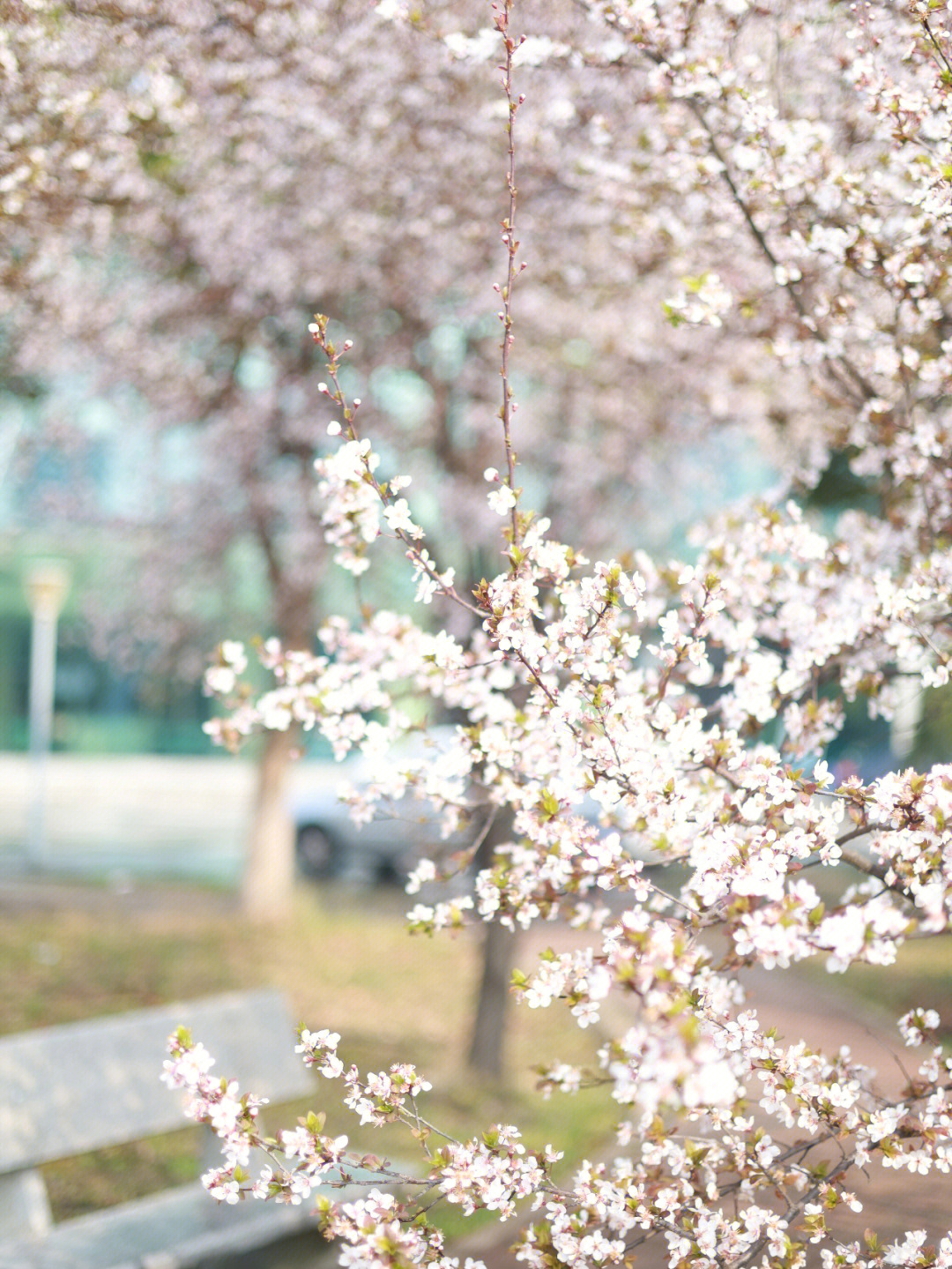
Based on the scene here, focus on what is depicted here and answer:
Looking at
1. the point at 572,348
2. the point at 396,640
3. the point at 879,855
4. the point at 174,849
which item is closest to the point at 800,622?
the point at 879,855

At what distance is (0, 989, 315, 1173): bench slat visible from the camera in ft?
11.2

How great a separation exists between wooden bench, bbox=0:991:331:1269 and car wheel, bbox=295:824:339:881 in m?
9.58

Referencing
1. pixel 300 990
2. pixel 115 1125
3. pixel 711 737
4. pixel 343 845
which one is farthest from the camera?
pixel 343 845

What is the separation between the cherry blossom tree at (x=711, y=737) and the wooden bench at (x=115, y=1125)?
36.9 inches

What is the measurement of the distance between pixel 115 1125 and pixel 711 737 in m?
2.40

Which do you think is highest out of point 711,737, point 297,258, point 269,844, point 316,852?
point 297,258

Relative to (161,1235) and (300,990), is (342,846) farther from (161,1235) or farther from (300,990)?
(161,1235)

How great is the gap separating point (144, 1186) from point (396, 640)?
10.0ft

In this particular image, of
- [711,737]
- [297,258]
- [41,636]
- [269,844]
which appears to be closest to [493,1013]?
[269,844]

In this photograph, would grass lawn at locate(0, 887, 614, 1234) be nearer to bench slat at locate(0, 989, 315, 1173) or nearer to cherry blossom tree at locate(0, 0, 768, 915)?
bench slat at locate(0, 989, 315, 1173)

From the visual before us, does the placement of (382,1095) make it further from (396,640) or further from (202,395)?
(202,395)

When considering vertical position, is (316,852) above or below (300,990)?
below

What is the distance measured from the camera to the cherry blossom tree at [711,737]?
217cm

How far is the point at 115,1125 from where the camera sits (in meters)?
3.63
